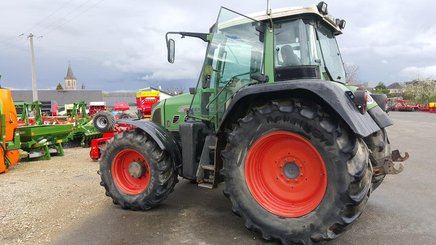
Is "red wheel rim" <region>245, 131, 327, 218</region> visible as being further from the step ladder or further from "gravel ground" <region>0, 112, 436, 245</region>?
the step ladder

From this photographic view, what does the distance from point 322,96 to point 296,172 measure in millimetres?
865

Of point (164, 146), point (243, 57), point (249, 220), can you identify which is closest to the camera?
point (249, 220)

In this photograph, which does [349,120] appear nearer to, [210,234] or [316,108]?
[316,108]

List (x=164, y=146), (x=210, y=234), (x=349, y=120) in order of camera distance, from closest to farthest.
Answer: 1. (x=349, y=120)
2. (x=210, y=234)
3. (x=164, y=146)

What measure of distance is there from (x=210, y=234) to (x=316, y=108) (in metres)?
A: 1.82

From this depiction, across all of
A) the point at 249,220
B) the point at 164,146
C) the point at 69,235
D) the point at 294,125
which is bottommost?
the point at 69,235

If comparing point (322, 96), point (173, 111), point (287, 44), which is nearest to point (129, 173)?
point (173, 111)

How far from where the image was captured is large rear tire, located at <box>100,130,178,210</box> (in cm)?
481

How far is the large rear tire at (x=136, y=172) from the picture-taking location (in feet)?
15.8

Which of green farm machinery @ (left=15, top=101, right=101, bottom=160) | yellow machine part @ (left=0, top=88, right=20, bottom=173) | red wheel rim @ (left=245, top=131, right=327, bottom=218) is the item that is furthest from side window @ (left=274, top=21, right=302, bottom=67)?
green farm machinery @ (left=15, top=101, right=101, bottom=160)

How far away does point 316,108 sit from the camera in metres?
3.58

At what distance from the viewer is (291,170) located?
12.7ft

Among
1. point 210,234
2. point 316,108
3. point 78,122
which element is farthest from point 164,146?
point 78,122

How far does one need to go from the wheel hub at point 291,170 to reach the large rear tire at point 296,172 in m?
0.01
